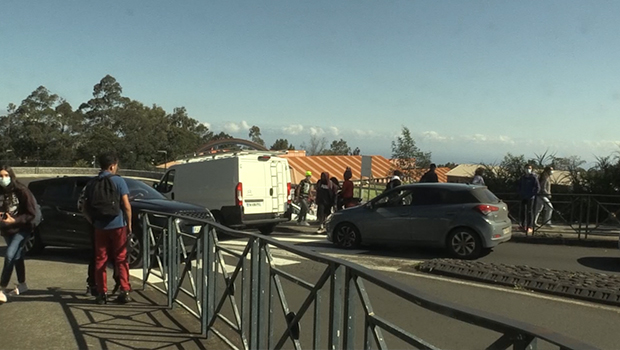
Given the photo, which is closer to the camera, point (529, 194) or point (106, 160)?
point (106, 160)

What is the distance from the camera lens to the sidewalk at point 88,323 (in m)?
5.02

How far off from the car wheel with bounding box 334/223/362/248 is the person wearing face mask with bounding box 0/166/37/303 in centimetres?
689

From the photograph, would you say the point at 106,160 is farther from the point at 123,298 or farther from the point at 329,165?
the point at 329,165

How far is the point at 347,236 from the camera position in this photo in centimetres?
1210

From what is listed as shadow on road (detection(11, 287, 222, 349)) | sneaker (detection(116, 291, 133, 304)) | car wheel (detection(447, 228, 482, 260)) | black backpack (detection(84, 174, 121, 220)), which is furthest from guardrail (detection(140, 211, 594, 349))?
car wheel (detection(447, 228, 482, 260))

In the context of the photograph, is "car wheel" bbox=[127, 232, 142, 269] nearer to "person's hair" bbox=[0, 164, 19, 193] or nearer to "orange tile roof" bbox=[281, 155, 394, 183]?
"person's hair" bbox=[0, 164, 19, 193]

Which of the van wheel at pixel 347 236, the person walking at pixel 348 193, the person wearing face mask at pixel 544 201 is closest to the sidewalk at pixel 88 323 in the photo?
the van wheel at pixel 347 236

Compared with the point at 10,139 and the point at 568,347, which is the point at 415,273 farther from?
the point at 10,139

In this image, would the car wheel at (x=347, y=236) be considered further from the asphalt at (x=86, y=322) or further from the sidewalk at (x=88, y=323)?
the sidewalk at (x=88, y=323)

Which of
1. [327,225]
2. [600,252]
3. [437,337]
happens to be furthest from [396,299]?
[600,252]

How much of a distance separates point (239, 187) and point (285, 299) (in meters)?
9.75

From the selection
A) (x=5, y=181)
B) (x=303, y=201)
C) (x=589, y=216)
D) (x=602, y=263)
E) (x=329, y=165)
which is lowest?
Result: (x=602, y=263)

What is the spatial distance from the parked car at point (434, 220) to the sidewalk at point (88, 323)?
5648mm

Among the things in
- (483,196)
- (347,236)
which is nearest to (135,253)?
(347,236)
